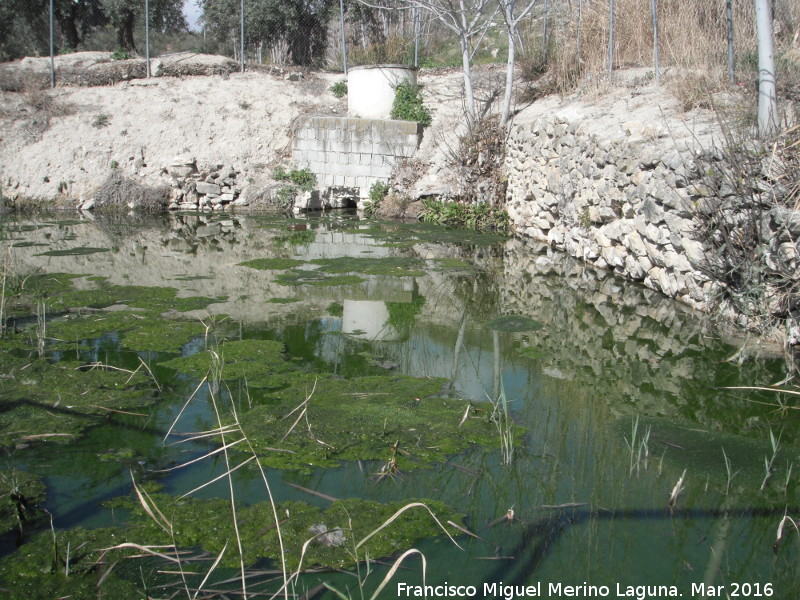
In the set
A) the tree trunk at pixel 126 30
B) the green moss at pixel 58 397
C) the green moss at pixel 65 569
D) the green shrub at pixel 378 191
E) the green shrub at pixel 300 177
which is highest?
the tree trunk at pixel 126 30

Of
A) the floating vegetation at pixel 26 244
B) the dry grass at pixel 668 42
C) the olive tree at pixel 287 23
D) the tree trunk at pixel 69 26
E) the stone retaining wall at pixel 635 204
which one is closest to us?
the stone retaining wall at pixel 635 204

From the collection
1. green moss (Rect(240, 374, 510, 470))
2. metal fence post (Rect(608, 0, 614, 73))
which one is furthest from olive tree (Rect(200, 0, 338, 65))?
green moss (Rect(240, 374, 510, 470))

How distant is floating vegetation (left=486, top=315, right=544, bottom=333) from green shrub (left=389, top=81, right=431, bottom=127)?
399 inches

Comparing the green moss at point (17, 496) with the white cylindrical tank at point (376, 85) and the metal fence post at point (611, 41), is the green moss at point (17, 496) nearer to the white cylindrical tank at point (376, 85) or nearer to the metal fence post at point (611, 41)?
the metal fence post at point (611, 41)

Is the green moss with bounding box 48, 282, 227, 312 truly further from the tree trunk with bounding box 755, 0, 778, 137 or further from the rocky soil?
the rocky soil

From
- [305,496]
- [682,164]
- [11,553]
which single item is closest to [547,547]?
[305,496]

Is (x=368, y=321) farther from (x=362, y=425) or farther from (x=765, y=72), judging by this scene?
(x=765, y=72)

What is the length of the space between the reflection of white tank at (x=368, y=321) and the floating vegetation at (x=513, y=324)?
0.95 m

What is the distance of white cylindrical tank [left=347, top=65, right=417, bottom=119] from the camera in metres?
16.4

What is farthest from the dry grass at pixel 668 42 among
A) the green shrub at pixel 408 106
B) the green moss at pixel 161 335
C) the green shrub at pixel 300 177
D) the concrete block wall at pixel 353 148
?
the green moss at pixel 161 335

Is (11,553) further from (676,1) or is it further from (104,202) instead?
(104,202)

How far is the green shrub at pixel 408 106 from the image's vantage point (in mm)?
16234

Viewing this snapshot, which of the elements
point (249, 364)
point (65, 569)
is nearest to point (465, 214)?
point (249, 364)

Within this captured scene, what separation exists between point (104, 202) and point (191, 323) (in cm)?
1082
